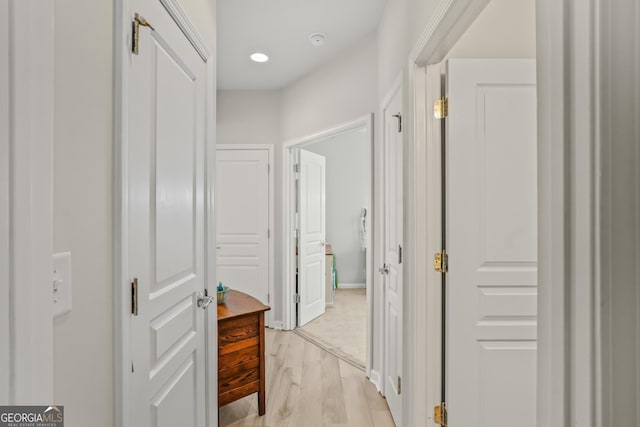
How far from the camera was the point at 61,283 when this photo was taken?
72 centimetres

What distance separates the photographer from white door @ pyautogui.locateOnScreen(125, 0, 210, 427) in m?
1.03

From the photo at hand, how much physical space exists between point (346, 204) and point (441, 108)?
4.56 meters

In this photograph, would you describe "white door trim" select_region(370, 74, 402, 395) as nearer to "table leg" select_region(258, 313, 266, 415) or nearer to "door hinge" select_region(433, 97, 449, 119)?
"door hinge" select_region(433, 97, 449, 119)

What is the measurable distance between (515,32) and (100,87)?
5.66ft

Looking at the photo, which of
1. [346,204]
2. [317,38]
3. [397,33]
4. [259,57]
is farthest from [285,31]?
[346,204]

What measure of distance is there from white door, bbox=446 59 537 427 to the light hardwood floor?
78cm

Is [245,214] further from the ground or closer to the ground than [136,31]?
closer to the ground

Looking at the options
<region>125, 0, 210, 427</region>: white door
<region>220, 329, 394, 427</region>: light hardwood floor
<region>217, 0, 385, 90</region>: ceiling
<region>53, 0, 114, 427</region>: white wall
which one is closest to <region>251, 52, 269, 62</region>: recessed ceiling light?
<region>217, 0, 385, 90</region>: ceiling

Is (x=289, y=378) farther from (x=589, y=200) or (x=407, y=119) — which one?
(x=589, y=200)

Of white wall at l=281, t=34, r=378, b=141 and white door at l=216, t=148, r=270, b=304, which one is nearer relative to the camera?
white wall at l=281, t=34, r=378, b=141

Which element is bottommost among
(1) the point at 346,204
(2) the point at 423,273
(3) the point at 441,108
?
(2) the point at 423,273

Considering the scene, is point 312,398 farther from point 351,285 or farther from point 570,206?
point 351,285

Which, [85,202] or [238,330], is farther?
[238,330]

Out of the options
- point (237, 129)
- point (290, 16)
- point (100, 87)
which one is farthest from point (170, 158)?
point (237, 129)
